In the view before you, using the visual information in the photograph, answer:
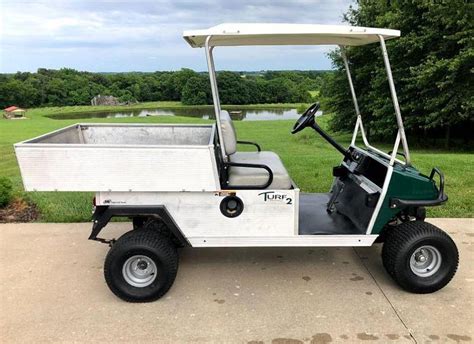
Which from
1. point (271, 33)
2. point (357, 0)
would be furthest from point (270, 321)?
point (357, 0)

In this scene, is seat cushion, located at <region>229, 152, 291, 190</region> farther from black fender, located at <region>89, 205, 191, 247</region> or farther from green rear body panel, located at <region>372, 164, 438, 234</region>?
green rear body panel, located at <region>372, 164, 438, 234</region>

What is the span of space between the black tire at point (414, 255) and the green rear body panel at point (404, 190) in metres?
0.18

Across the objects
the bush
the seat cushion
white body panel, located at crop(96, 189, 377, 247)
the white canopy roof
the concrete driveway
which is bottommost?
the concrete driveway

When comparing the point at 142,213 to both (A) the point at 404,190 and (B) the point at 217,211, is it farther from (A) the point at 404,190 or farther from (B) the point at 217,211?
(A) the point at 404,190

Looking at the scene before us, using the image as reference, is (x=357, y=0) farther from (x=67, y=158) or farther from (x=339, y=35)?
(x=67, y=158)

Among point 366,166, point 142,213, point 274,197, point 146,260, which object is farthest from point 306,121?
point 146,260

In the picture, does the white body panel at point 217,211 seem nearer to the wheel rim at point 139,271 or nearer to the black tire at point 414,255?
the wheel rim at point 139,271

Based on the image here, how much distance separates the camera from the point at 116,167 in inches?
115

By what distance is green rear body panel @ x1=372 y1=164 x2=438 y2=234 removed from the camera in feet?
10.1

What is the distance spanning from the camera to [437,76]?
566 inches

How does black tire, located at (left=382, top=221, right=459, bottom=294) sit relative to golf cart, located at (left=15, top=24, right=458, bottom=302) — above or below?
below

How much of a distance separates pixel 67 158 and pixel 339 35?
6.74 feet

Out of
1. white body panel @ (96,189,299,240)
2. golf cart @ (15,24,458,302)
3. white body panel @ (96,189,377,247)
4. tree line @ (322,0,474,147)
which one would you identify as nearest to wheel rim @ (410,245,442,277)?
golf cart @ (15,24,458,302)

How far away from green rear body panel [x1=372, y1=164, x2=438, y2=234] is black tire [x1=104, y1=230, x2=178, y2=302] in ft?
4.96
